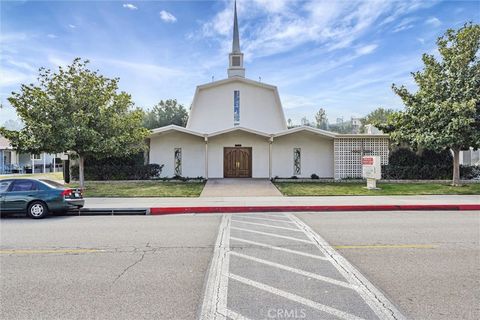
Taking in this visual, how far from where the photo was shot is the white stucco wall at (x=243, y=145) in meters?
24.0

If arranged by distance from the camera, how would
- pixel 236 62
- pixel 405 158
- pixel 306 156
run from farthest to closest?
1. pixel 236 62
2. pixel 306 156
3. pixel 405 158

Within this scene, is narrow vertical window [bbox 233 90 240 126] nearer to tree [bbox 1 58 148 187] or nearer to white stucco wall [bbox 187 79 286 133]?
white stucco wall [bbox 187 79 286 133]

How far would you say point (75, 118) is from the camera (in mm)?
16844

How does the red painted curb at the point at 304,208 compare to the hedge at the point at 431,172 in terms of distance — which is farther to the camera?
the hedge at the point at 431,172

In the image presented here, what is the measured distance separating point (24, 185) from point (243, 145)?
50.8 ft

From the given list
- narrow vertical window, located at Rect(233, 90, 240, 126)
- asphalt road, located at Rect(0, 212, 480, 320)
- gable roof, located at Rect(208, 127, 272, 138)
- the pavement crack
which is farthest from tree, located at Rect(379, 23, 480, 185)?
the pavement crack

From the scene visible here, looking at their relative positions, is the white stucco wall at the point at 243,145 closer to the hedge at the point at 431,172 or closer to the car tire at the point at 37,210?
the hedge at the point at 431,172

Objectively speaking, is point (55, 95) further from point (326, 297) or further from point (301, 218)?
point (326, 297)

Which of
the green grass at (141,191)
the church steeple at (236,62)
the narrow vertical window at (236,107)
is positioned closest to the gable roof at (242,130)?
the green grass at (141,191)

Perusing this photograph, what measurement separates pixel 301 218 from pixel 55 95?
49.6ft

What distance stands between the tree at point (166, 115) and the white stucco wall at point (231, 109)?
44432 mm

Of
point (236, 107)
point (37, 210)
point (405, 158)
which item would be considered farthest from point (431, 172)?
point (37, 210)

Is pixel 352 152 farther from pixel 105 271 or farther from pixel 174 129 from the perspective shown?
pixel 105 271

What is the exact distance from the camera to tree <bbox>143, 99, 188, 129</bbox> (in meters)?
72.6
